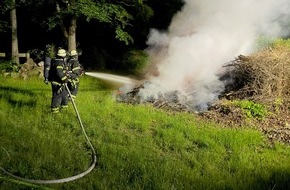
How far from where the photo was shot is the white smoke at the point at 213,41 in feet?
40.5

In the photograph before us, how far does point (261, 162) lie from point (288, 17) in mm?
9457

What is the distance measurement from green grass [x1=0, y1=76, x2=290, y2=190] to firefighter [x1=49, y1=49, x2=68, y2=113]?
0.28m

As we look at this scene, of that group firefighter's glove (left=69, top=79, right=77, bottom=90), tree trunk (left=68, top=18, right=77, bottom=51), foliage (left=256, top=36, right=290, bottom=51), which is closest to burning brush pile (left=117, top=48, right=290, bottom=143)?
foliage (left=256, top=36, right=290, bottom=51)

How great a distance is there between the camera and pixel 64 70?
9.26 meters

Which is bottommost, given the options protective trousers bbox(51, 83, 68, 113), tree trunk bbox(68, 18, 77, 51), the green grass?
the green grass

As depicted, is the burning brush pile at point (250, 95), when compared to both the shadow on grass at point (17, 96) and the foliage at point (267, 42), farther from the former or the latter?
the shadow on grass at point (17, 96)

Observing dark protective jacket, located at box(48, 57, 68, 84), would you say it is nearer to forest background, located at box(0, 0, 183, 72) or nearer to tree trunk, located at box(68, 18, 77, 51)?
tree trunk, located at box(68, 18, 77, 51)

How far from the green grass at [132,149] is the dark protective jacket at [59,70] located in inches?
34.0

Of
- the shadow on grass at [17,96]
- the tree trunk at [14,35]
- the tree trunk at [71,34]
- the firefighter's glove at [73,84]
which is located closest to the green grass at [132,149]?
the shadow on grass at [17,96]

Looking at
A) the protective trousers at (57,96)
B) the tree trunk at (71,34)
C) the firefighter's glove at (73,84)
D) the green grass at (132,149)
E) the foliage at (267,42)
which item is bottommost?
the green grass at (132,149)

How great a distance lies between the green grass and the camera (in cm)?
621

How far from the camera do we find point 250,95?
429 inches

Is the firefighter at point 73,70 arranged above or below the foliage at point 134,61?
above

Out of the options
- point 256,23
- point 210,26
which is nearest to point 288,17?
point 256,23
